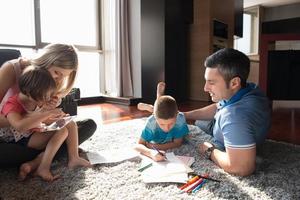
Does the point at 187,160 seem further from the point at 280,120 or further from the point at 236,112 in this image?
the point at 280,120

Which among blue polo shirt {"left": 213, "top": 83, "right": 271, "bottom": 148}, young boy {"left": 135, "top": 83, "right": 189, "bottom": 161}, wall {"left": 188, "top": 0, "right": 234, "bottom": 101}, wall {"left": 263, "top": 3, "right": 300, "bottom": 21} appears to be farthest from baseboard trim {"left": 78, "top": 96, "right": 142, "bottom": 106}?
wall {"left": 263, "top": 3, "right": 300, "bottom": 21}

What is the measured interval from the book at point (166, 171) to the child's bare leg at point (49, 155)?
0.35m

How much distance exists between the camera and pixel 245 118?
104 centimetres

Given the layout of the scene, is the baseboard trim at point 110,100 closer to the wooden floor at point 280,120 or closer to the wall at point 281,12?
the wooden floor at point 280,120

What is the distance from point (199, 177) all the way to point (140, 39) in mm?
2758

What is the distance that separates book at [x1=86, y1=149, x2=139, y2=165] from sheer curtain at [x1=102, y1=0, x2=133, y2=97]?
2335 mm

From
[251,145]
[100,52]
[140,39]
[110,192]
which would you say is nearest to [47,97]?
[110,192]

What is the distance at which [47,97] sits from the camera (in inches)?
40.7

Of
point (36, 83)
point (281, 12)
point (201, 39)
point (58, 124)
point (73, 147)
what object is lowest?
point (73, 147)

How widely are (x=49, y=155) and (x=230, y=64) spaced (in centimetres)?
81

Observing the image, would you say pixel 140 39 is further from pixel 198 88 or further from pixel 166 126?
pixel 166 126

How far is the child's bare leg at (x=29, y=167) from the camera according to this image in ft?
3.42

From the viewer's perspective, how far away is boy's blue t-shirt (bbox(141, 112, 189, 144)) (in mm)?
1354

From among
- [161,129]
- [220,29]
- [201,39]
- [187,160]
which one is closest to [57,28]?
[201,39]
